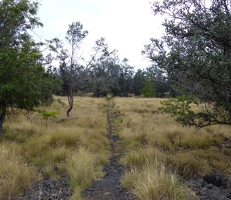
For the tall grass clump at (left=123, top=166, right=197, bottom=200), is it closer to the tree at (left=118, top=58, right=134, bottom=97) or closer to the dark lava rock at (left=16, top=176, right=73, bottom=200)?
the dark lava rock at (left=16, top=176, right=73, bottom=200)

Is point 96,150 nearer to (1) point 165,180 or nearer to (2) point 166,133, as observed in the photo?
(2) point 166,133

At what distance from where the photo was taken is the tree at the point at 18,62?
7750mm

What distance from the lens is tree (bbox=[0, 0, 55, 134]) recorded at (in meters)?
7.75

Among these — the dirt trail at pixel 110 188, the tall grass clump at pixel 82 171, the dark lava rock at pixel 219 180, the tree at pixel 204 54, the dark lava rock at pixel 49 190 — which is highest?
the tree at pixel 204 54

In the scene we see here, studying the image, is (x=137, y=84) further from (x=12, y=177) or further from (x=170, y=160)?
(x=12, y=177)

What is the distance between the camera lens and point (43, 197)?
167 inches

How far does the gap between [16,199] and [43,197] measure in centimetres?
46

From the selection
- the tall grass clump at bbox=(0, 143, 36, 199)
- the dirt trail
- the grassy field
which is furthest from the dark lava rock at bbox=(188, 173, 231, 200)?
the tall grass clump at bbox=(0, 143, 36, 199)

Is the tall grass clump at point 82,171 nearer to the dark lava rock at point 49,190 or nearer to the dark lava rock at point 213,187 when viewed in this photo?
the dark lava rock at point 49,190

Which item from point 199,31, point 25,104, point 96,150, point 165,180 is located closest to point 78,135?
point 96,150

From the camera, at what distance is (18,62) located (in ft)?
25.1

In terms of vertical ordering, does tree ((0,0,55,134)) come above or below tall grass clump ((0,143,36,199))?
above

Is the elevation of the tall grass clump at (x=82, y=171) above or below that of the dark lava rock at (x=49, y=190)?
above

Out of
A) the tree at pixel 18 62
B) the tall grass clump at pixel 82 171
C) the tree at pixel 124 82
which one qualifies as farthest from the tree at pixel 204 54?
the tree at pixel 124 82
